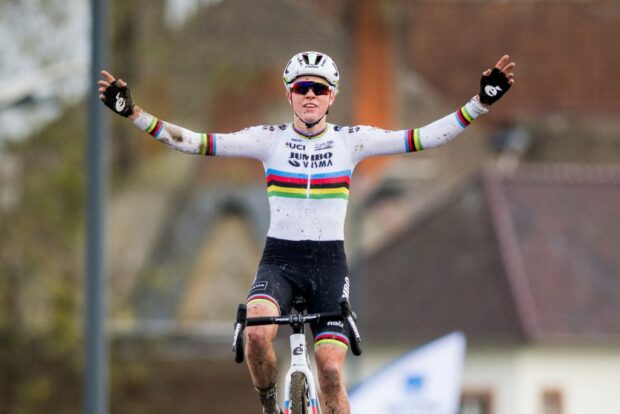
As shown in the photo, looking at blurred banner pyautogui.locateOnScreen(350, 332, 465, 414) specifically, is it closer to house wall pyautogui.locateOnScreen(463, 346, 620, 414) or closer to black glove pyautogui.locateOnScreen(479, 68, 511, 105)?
black glove pyautogui.locateOnScreen(479, 68, 511, 105)

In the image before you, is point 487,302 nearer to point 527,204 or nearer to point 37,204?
point 527,204

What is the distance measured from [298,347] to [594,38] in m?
48.4

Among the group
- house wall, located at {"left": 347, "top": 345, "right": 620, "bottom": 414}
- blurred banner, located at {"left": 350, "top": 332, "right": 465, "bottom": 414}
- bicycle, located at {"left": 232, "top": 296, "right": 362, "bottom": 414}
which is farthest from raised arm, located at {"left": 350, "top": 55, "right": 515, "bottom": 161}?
house wall, located at {"left": 347, "top": 345, "right": 620, "bottom": 414}

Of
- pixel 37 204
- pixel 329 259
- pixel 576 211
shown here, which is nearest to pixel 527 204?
pixel 576 211

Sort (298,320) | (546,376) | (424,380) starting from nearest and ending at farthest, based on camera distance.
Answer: (298,320), (424,380), (546,376)

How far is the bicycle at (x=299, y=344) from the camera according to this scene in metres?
11.5

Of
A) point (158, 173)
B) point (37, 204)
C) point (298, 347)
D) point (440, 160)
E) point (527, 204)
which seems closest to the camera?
point (298, 347)

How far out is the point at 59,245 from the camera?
43062mm

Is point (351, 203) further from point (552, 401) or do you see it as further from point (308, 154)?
point (308, 154)

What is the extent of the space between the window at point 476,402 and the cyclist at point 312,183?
3248 cm

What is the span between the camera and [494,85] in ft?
38.6

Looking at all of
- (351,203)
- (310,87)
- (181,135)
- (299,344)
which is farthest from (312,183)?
(351,203)

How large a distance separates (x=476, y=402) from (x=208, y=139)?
3298 centimetres

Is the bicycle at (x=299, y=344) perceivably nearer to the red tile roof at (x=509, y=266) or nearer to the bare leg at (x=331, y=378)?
the bare leg at (x=331, y=378)
